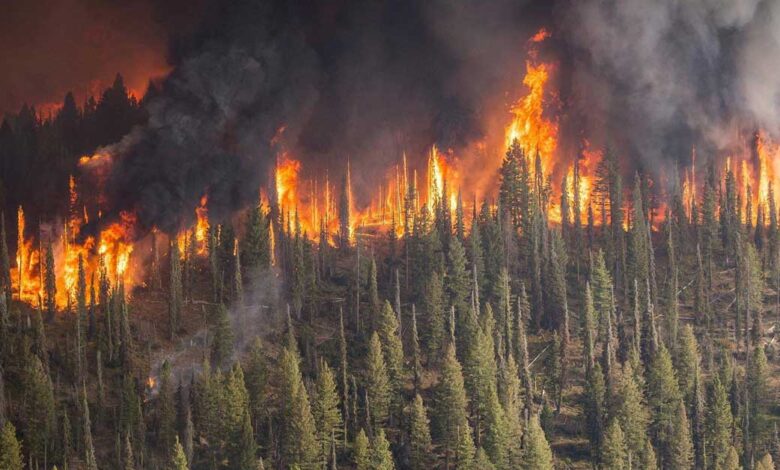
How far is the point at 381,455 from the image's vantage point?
492ft

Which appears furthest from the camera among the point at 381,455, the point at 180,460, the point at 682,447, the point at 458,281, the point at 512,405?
the point at 458,281

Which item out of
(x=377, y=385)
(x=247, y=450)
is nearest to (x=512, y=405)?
(x=377, y=385)

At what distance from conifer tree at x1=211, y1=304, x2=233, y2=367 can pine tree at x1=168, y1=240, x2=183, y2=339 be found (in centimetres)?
733

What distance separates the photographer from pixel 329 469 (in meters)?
157

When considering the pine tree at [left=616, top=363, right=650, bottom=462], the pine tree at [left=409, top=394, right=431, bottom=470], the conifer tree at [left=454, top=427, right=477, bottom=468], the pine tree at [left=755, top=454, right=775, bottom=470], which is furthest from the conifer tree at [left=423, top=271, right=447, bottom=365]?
the pine tree at [left=755, top=454, right=775, bottom=470]

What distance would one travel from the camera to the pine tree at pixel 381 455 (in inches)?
5896

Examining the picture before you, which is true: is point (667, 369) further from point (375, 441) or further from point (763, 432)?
point (375, 441)

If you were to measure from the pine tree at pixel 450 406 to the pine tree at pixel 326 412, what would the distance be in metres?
11.7

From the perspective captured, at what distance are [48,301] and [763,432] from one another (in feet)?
291

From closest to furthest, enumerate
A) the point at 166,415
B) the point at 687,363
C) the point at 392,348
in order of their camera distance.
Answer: the point at 166,415, the point at 392,348, the point at 687,363

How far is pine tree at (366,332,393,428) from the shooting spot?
161000 mm

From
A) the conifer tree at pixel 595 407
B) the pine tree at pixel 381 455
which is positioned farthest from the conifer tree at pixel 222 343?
the conifer tree at pixel 595 407

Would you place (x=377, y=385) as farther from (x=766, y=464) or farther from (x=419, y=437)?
(x=766, y=464)

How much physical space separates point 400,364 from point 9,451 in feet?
151
